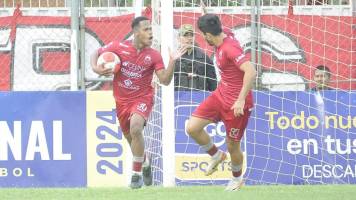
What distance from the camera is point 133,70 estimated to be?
12945 mm

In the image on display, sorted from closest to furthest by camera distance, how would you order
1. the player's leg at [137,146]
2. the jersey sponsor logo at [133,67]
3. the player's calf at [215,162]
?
1. the player's leg at [137,146]
2. the player's calf at [215,162]
3. the jersey sponsor logo at [133,67]

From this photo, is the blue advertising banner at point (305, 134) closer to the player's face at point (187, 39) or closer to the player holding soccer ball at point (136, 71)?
the player's face at point (187, 39)

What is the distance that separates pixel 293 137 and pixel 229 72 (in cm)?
302

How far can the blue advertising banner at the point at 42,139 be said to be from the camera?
1477 cm

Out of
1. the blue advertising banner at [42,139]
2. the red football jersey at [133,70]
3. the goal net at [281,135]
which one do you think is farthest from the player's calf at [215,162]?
the blue advertising banner at [42,139]

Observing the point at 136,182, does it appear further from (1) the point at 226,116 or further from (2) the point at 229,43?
(2) the point at 229,43

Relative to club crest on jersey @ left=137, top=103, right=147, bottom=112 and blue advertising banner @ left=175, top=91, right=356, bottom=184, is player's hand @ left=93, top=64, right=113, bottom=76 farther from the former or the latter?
blue advertising banner @ left=175, top=91, right=356, bottom=184

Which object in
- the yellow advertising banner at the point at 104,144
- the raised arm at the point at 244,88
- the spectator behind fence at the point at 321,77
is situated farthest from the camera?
the spectator behind fence at the point at 321,77

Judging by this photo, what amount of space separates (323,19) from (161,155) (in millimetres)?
3598

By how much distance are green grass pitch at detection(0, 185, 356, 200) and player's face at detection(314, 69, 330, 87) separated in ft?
8.94

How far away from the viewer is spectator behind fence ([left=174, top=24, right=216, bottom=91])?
48.4ft

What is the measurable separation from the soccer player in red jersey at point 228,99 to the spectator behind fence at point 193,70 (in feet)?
7.48

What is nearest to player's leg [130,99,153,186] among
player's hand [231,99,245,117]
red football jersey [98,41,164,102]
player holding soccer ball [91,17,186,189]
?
player holding soccer ball [91,17,186,189]

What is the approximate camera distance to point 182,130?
49.0 ft
